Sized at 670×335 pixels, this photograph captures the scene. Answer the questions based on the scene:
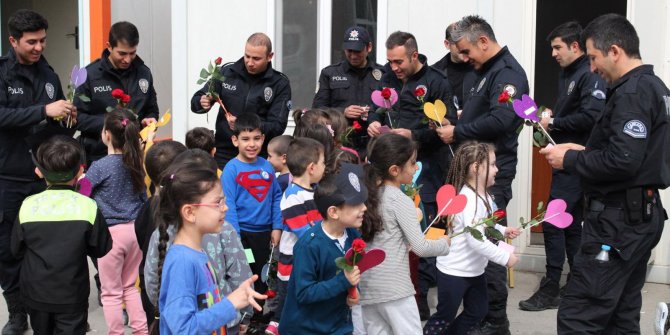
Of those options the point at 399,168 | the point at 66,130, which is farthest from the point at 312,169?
the point at 66,130

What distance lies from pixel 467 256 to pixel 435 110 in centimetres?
138

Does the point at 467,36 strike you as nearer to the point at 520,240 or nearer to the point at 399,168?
the point at 399,168

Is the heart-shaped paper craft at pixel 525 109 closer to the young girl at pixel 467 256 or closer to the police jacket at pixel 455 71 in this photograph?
the young girl at pixel 467 256

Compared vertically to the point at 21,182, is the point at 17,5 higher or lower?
higher

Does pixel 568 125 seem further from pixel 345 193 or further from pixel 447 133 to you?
pixel 345 193

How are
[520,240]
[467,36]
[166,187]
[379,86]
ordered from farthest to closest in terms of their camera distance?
[520,240], [379,86], [467,36], [166,187]

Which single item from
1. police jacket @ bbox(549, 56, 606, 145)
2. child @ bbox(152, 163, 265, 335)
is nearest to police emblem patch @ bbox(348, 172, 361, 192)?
child @ bbox(152, 163, 265, 335)

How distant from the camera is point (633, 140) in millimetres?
4332

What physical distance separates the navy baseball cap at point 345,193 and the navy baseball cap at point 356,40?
2832 millimetres

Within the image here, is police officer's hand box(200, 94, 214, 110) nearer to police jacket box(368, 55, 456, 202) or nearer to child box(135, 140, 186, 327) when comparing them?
police jacket box(368, 55, 456, 202)

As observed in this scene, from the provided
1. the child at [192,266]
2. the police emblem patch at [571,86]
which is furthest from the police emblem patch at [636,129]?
the police emblem patch at [571,86]

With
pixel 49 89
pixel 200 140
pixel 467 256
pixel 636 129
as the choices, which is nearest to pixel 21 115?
pixel 49 89

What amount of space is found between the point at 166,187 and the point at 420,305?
10.1 ft

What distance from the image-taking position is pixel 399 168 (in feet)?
15.3
